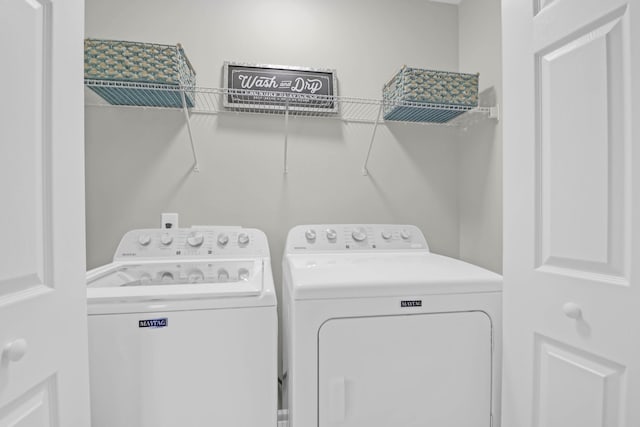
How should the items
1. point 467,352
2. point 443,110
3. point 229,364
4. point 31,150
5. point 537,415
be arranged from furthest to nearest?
point 443,110
point 467,352
point 229,364
point 537,415
point 31,150

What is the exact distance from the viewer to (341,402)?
44.7 inches

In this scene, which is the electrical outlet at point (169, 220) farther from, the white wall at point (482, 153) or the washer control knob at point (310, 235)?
the white wall at point (482, 153)

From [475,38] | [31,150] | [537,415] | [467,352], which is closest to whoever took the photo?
[31,150]

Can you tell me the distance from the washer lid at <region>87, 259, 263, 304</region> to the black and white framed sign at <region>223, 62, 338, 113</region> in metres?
0.96

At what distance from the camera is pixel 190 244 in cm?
167

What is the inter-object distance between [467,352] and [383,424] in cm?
40

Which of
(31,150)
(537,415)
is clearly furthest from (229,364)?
(537,415)

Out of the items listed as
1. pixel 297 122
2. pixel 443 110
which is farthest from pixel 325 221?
pixel 443 110

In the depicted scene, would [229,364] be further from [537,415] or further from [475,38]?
[475,38]

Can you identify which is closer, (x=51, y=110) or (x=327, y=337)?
(x=51, y=110)

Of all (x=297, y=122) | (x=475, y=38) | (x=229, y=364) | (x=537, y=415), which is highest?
(x=475, y=38)

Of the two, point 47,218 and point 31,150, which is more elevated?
point 31,150

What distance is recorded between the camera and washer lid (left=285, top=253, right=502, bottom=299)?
1.14 m

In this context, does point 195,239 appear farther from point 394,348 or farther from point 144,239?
point 394,348
